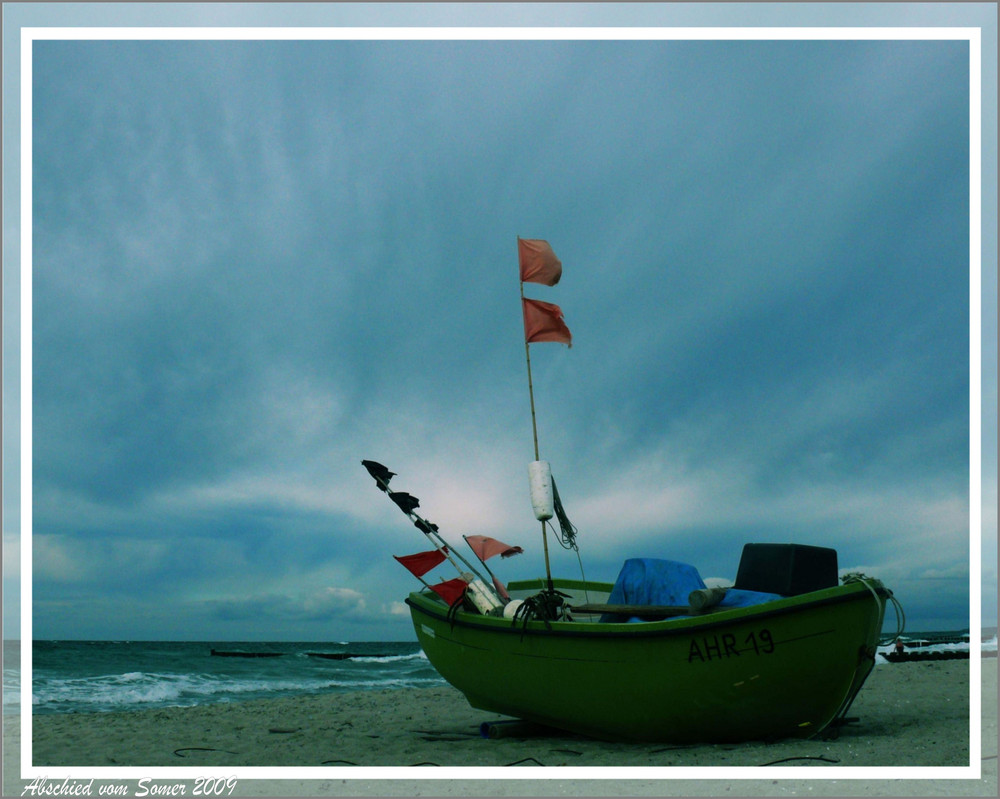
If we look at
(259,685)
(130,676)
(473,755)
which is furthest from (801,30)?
(130,676)

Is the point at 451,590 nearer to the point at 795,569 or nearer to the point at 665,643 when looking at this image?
the point at 665,643

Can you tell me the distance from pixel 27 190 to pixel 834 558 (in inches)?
285

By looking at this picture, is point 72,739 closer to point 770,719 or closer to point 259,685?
point 770,719

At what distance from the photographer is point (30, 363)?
17.6 feet

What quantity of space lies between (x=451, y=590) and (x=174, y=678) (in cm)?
1470

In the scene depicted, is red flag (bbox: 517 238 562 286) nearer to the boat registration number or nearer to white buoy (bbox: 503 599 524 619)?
white buoy (bbox: 503 599 524 619)

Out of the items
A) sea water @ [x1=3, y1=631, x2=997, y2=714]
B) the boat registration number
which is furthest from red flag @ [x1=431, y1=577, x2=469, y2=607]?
sea water @ [x1=3, y1=631, x2=997, y2=714]

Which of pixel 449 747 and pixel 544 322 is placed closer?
→ pixel 449 747

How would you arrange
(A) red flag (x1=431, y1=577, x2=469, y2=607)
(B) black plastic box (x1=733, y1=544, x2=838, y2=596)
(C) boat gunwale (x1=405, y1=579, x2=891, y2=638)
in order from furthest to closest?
(A) red flag (x1=431, y1=577, x2=469, y2=607) → (B) black plastic box (x1=733, y1=544, x2=838, y2=596) → (C) boat gunwale (x1=405, y1=579, x2=891, y2=638)

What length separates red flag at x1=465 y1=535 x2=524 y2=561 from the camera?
327 inches

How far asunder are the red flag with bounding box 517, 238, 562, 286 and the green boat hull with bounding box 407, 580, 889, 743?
363 centimetres

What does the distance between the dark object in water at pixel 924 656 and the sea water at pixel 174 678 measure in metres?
12.6

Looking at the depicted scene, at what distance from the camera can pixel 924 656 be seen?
Result: 20969mm

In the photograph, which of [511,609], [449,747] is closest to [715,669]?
[511,609]
